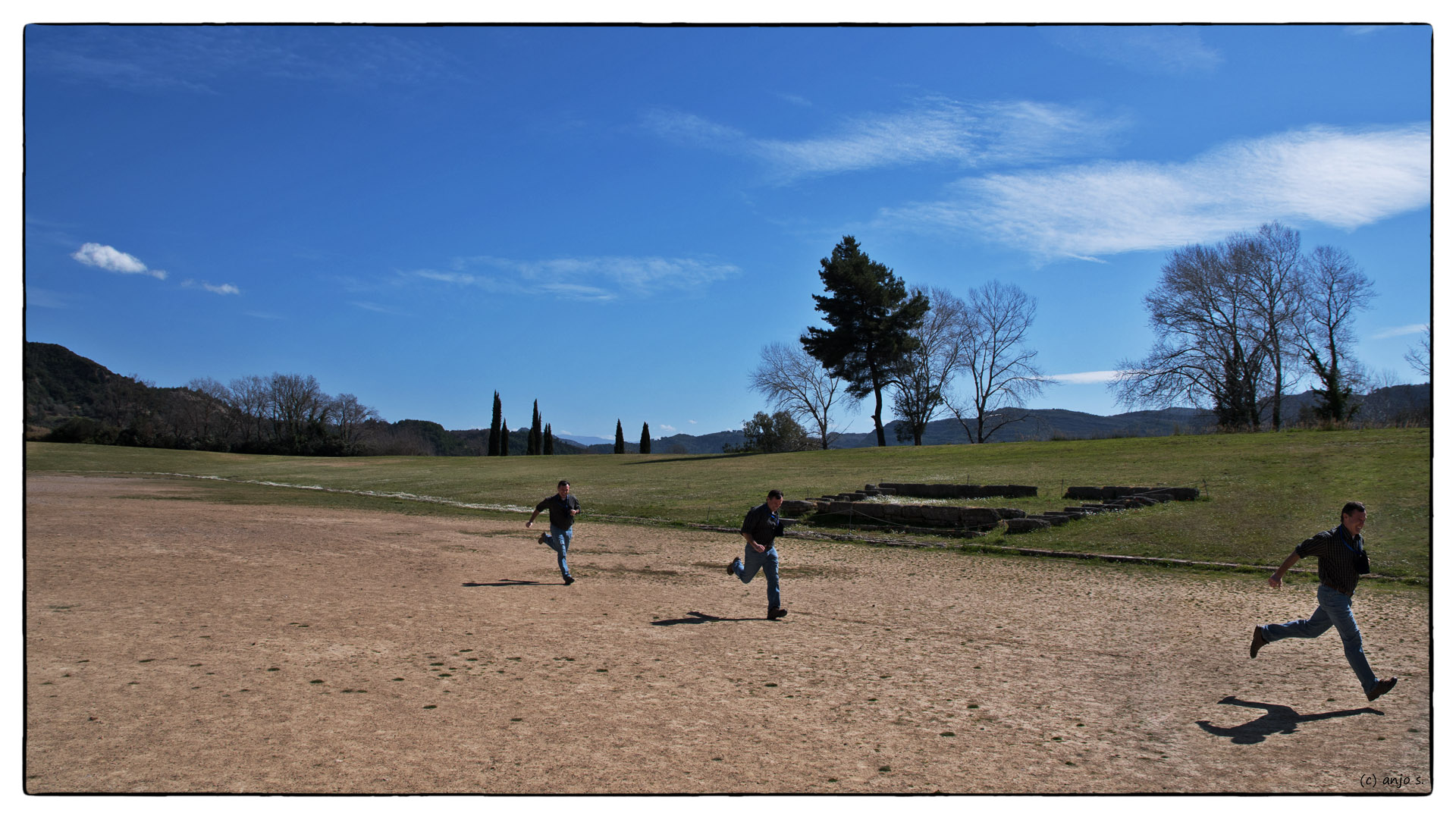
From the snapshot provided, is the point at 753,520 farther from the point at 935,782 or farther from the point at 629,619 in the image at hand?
the point at 935,782

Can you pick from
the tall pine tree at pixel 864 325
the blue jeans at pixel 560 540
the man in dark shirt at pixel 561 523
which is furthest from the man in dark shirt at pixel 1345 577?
the tall pine tree at pixel 864 325

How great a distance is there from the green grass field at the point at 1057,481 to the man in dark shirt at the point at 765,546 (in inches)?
254

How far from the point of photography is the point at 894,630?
9.74 meters

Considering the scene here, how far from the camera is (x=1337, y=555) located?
6711 mm

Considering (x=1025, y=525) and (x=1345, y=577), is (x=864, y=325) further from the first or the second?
(x=1345, y=577)

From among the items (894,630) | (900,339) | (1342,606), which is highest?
(900,339)

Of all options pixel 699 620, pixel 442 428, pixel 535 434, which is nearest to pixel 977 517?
pixel 699 620

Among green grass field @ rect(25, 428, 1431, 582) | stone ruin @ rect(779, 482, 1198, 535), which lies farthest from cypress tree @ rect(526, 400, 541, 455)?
stone ruin @ rect(779, 482, 1198, 535)

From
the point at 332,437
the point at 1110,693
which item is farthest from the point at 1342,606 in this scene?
the point at 332,437

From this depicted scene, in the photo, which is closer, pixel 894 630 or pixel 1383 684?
pixel 1383 684

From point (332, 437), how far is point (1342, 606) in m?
79.5

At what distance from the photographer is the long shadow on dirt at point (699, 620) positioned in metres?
10.0

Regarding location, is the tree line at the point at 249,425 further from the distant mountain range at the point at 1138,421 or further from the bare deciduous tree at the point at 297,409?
the distant mountain range at the point at 1138,421

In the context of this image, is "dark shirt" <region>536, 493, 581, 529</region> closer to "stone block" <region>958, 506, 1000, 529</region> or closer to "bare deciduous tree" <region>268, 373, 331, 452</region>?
"stone block" <region>958, 506, 1000, 529</region>
